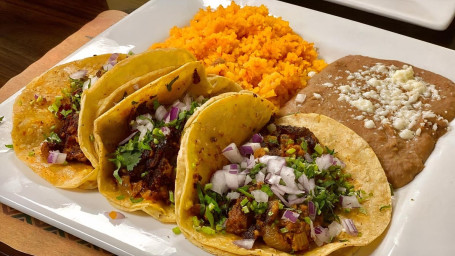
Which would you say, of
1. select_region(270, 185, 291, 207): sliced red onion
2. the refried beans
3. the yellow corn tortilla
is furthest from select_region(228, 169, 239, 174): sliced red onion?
the refried beans

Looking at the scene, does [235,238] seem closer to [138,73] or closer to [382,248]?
[382,248]

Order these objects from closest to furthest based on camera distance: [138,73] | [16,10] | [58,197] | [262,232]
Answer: [262,232], [58,197], [138,73], [16,10]

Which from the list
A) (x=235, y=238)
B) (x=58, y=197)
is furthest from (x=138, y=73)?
(x=235, y=238)

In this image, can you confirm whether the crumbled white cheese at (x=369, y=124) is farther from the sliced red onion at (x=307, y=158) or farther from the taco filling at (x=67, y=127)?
the taco filling at (x=67, y=127)

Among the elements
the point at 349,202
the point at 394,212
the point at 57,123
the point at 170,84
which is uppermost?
the point at 170,84

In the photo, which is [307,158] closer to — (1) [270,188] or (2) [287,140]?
(2) [287,140]

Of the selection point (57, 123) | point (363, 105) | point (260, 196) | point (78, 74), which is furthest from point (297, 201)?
point (78, 74)

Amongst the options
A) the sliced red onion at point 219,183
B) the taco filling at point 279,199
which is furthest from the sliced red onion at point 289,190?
the sliced red onion at point 219,183
